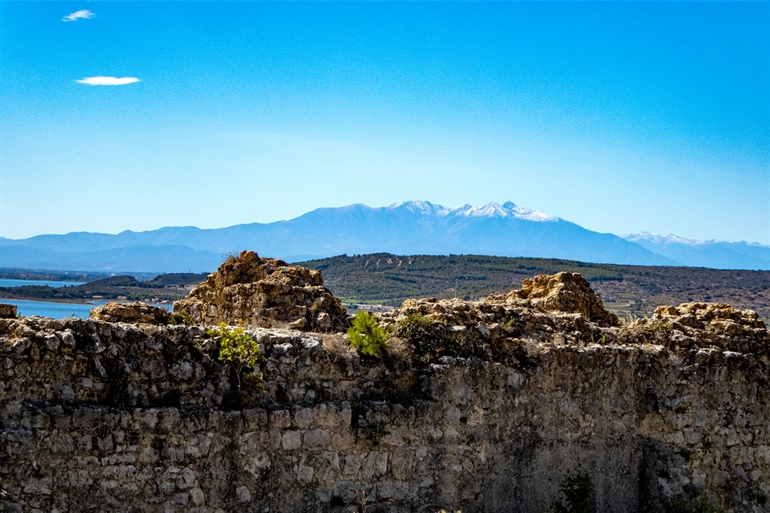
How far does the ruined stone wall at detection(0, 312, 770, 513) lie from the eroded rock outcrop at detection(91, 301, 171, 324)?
0.67m

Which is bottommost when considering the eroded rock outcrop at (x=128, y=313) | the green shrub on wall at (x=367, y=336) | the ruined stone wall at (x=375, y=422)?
the ruined stone wall at (x=375, y=422)

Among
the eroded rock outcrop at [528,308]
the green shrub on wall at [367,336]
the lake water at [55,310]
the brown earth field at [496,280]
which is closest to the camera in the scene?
the green shrub on wall at [367,336]

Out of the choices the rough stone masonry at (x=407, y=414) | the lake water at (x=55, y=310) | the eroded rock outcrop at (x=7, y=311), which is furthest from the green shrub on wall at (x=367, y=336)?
the eroded rock outcrop at (x=7, y=311)

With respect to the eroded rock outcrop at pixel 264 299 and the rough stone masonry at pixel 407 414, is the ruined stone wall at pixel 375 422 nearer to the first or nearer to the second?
the rough stone masonry at pixel 407 414

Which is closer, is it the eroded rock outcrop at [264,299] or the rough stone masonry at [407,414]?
the rough stone masonry at [407,414]

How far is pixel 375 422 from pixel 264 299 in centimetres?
215

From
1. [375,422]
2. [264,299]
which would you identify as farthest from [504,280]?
[375,422]

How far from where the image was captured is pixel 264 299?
1045 centimetres

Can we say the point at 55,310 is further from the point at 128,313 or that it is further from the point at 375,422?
the point at 375,422

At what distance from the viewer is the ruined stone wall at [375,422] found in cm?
812

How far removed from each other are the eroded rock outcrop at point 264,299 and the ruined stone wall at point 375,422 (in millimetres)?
851

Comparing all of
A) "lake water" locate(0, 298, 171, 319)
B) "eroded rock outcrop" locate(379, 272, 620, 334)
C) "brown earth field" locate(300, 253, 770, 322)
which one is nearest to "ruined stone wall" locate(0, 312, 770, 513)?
"eroded rock outcrop" locate(379, 272, 620, 334)

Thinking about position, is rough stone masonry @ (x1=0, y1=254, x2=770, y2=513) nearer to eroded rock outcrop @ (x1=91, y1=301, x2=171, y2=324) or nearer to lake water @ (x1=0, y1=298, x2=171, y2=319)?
eroded rock outcrop @ (x1=91, y1=301, x2=171, y2=324)

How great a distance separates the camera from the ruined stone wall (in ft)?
26.7
